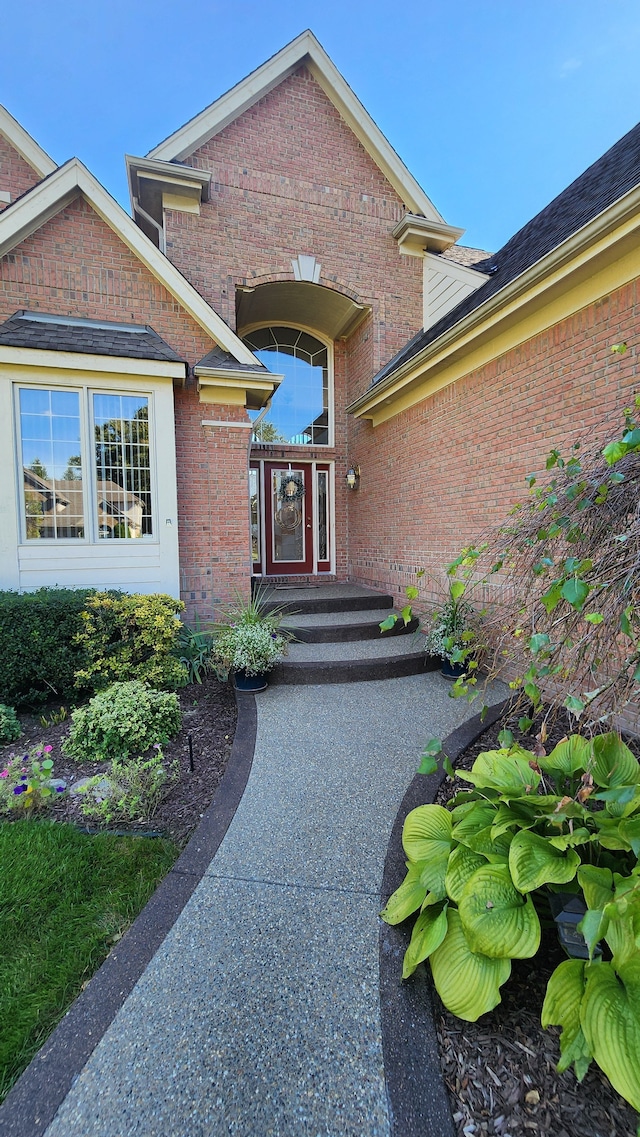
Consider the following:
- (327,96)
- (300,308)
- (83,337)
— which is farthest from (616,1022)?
(327,96)

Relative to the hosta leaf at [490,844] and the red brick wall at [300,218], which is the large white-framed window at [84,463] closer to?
the red brick wall at [300,218]

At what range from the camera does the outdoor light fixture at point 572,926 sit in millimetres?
1680

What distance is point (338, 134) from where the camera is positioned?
28.7 ft

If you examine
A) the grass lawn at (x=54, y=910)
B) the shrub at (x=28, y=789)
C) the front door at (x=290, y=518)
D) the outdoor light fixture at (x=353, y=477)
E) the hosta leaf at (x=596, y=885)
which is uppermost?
the outdoor light fixture at (x=353, y=477)

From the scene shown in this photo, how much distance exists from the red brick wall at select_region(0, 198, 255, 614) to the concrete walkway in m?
4.46

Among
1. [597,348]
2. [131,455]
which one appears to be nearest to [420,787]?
[597,348]

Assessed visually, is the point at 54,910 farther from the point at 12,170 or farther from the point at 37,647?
the point at 12,170

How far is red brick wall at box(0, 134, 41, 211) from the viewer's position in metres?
9.30

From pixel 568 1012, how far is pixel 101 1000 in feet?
5.31

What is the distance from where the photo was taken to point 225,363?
264 inches

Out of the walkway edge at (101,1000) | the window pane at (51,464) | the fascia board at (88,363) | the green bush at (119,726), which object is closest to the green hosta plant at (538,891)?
the walkway edge at (101,1000)

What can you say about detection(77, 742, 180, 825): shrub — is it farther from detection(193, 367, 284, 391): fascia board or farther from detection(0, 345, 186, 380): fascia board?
detection(193, 367, 284, 391): fascia board

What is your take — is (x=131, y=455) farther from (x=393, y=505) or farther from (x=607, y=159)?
(x=607, y=159)

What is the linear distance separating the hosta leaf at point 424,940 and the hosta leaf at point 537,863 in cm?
34
